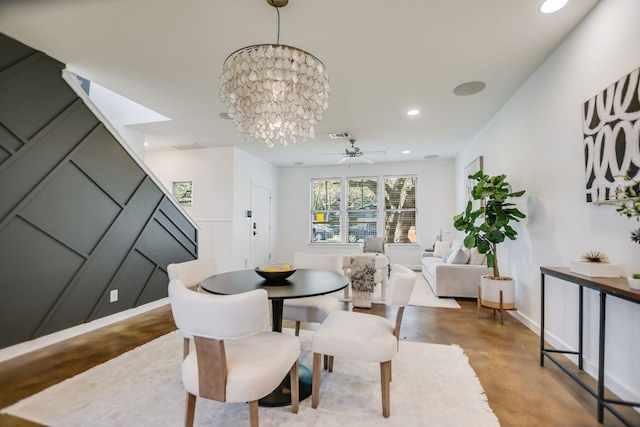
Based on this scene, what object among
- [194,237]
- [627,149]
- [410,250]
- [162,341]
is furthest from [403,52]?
[410,250]

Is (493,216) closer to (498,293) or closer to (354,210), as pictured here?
(498,293)

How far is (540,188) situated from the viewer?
3.00 m

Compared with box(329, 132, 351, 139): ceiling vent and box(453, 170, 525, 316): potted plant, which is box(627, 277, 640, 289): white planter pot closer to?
box(453, 170, 525, 316): potted plant

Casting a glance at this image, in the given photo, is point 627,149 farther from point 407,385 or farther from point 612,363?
point 407,385

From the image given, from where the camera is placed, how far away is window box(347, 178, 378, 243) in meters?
8.09

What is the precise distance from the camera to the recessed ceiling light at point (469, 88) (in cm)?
340

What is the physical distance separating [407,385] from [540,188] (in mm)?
2374

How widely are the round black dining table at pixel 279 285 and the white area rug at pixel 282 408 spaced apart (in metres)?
0.64

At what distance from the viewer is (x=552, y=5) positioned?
2137mm

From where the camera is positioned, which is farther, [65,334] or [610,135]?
[65,334]

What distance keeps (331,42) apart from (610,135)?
7.25 ft

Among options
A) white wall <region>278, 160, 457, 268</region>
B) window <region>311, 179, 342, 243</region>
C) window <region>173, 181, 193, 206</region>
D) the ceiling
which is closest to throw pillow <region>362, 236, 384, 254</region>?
white wall <region>278, 160, 457, 268</region>

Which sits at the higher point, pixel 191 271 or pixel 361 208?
pixel 361 208

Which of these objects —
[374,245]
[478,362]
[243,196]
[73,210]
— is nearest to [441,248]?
[374,245]
